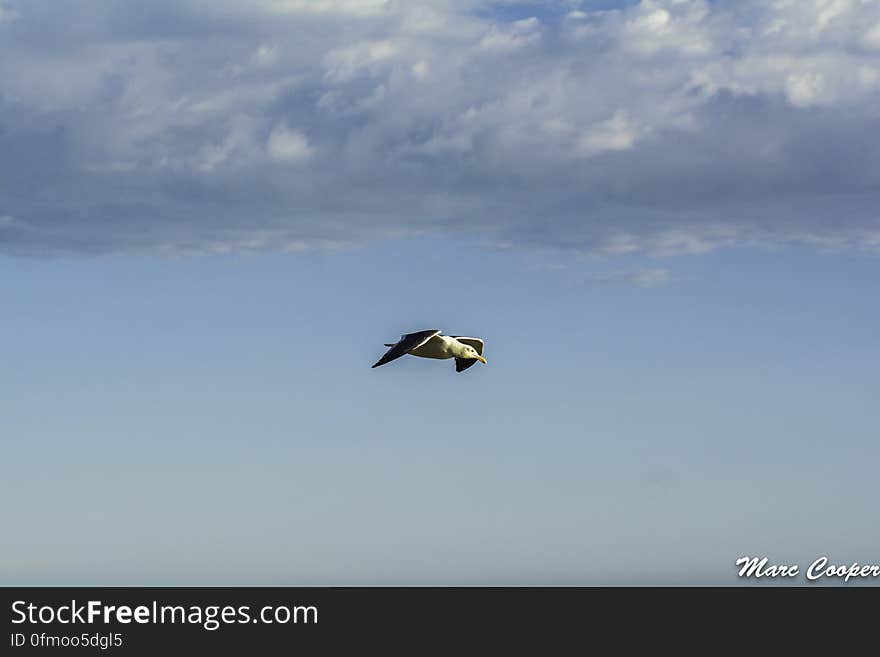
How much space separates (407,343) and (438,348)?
673 cm

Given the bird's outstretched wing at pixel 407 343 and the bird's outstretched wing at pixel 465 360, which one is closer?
the bird's outstretched wing at pixel 407 343

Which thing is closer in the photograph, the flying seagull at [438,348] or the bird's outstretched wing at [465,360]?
the flying seagull at [438,348]

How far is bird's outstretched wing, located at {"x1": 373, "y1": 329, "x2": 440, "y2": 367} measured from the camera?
8855 centimetres

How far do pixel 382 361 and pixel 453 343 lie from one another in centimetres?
1675

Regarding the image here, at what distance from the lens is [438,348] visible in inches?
3920

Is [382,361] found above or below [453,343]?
below

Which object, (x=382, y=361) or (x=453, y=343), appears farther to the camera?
(x=453, y=343)

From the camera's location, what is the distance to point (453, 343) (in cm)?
10206

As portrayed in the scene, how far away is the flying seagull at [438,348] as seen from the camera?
91125 mm

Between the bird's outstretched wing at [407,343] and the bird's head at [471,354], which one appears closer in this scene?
the bird's outstretched wing at [407,343]

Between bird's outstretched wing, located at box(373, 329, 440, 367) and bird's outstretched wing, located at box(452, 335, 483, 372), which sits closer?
bird's outstretched wing, located at box(373, 329, 440, 367)

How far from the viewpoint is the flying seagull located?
91125 millimetres

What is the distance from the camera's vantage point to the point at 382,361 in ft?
282

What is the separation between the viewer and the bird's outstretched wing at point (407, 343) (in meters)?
88.6
